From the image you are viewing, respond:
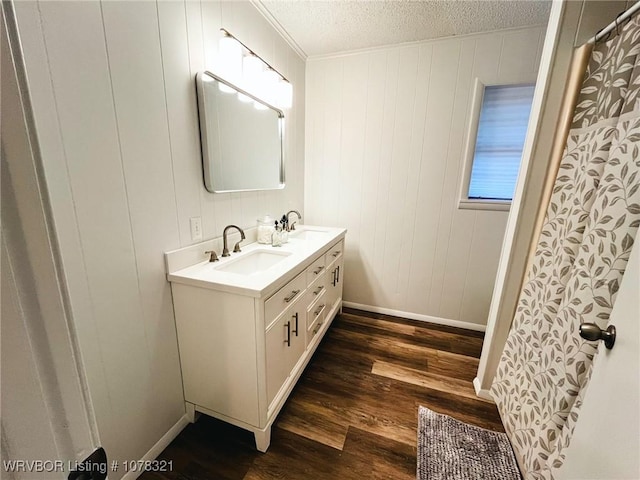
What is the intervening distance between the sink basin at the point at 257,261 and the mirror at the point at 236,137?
0.43 metres

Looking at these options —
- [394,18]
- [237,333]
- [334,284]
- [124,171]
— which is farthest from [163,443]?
[394,18]

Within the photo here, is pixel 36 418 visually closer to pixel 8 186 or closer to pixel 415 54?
pixel 8 186

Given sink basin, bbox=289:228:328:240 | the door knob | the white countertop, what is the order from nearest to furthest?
the door knob
the white countertop
sink basin, bbox=289:228:328:240

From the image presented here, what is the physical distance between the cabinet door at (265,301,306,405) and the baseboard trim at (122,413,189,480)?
1.77 feet

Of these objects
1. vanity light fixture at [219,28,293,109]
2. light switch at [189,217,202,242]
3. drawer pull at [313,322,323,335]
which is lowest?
drawer pull at [313,322,323,335]

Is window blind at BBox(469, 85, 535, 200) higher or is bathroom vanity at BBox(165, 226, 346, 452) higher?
window blind at BBox(469, 85, 535, 200)

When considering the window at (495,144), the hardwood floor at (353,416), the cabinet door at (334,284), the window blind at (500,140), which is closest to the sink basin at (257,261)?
the cabinet door at (334,284)

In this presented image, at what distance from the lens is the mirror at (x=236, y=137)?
1.41 metres

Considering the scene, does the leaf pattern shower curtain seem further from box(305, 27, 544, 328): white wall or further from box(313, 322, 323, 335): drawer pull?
box(313, 322, 323, 335): drawer pull

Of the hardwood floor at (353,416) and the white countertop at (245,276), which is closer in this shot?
the white countertop at (245,276)

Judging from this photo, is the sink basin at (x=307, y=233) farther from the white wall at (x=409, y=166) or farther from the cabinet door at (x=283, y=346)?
the cabinet door at (x=283, y=346)

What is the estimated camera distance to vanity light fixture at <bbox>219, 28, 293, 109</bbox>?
1.47 meters

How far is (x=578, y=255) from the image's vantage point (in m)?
1.04

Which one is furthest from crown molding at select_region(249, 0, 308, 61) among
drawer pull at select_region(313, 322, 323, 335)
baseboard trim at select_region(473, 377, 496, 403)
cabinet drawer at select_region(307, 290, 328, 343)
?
baseboard trim at select_region(473, 377, 496, 403)
